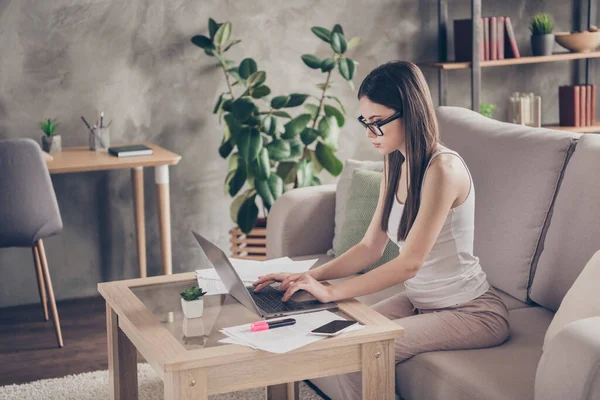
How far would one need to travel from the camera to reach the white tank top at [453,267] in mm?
2324

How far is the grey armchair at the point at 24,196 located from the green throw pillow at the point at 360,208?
1.21 meters

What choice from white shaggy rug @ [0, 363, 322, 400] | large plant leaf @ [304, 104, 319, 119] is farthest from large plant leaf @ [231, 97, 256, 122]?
white shaggy rug @ [0, 363, 322, 400]

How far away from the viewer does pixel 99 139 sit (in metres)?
4.07

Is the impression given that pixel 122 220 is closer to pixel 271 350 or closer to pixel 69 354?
pixel 69 354

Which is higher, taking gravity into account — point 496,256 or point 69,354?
point 496,256

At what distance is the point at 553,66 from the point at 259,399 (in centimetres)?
295

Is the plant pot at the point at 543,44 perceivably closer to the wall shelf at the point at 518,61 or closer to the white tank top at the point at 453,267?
the wall shelf at the point at 518,61

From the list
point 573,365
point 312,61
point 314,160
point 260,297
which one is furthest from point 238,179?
point 573,365

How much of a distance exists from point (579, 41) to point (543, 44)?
185mm

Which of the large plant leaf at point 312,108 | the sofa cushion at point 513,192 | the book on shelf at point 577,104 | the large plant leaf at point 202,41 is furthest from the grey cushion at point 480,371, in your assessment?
the book on shelf at point 577,104

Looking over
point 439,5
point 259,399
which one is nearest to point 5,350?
point 259,399

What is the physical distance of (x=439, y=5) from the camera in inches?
185

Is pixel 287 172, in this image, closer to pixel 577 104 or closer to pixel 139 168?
pixel 139 168

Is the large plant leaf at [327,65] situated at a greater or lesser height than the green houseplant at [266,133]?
greater
